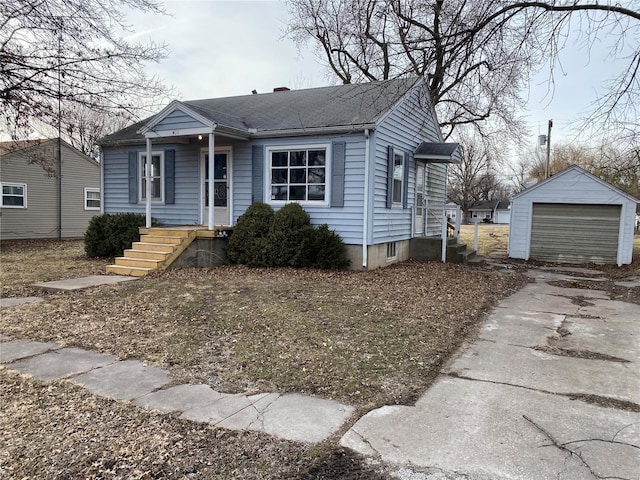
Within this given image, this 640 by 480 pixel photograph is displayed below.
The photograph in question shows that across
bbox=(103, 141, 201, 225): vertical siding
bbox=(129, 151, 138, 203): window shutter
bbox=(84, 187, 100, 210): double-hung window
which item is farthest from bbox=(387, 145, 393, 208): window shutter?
bbox=(84, 187, 100, 210): double-hung window

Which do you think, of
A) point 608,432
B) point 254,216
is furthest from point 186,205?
point 608,432

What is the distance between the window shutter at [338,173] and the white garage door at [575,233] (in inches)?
298

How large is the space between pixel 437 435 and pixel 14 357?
4.00 meters

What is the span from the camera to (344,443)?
2695mm

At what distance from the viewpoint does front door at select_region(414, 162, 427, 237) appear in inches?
517

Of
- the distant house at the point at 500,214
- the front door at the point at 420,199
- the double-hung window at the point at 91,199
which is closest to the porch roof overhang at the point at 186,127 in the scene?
the front door at the point at 420,199

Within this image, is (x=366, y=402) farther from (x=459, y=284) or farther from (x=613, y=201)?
(x=613, y=201)

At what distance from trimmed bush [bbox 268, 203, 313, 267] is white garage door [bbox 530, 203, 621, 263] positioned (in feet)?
28.0

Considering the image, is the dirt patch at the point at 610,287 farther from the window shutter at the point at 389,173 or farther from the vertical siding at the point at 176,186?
the vertical siding at the point at 176,186

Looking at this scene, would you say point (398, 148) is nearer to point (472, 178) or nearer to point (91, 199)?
point (91, 199)

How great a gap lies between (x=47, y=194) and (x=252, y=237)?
1533 cm

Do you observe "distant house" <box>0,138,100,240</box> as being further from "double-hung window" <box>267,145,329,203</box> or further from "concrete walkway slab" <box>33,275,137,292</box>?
"double-hung window" <box>267,145,329,203</box>

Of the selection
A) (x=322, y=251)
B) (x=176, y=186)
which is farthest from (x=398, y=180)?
(x=176, y=186)

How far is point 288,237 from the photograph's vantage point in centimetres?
988
